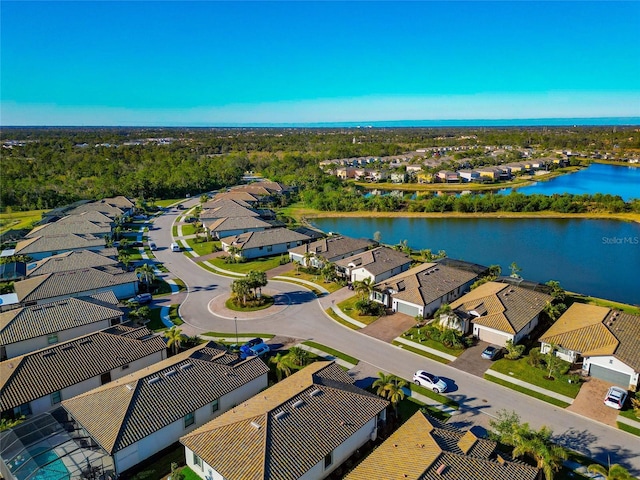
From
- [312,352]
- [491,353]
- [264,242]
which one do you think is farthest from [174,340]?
[264,242]

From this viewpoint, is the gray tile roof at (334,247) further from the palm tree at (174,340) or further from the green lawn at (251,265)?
the palm tree at (174,340)

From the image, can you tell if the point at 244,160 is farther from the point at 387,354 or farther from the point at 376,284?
the point at 387,354

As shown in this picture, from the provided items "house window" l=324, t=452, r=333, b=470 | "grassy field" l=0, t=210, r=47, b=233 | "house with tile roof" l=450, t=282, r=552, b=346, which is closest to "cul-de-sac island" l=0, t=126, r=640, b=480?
"house window" l=324, t=452, r=333, b=470

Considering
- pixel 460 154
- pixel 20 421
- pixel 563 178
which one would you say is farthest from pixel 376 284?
pixel 460 154

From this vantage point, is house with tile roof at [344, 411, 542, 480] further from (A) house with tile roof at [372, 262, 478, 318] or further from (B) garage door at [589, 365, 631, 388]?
(A) house with tile roof at [372, 262, 478, 318]

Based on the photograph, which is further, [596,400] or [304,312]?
[304,312]
